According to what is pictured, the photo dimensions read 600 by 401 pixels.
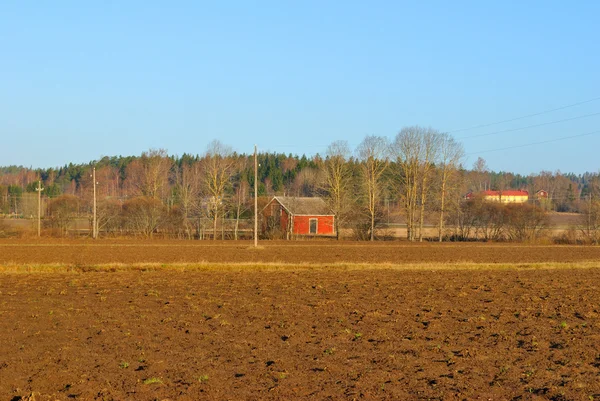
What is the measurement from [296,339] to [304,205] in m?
72.3

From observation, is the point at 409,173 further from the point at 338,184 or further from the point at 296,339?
the point at 296,339

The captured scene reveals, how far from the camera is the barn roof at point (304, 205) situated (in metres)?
84.0

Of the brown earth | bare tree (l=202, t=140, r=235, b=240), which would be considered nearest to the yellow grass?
the brown earth

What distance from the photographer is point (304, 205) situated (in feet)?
284

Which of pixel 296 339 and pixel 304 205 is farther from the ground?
pixel 304 205

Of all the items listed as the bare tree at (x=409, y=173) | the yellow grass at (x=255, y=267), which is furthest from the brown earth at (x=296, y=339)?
the bare tree at (x=409, y=173)

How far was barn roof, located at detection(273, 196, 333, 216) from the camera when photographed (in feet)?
276

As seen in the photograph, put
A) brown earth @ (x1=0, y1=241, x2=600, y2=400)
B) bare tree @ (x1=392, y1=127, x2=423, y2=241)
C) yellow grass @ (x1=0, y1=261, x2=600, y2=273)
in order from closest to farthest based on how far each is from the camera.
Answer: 1. brown earth @ (x1=0, y1=241, x2=600, y2=400)
2. yellow grass @ (x1=0, y1=261, x2=600, y2=273)
3. bare tree @ (x1=392, y1=127, x2=423, y2=241)

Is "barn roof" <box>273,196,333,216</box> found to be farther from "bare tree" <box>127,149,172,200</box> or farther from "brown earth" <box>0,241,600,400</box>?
"brown earth" <box>0,241,600,400</box>

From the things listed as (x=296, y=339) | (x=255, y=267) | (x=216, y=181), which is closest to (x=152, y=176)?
(x=216, y=181)

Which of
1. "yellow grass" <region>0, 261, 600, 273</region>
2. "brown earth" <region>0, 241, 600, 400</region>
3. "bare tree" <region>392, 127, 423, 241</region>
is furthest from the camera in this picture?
"bare tree" <region>392, 127, 423, 241</region>

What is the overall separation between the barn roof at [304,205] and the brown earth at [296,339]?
56394mm

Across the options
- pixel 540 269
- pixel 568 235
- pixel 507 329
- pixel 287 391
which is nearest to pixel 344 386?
pixel 287 391

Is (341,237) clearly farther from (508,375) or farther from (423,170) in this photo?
(508,375)
